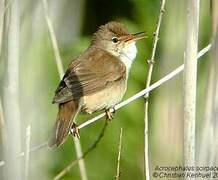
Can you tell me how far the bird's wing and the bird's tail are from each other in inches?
2.3

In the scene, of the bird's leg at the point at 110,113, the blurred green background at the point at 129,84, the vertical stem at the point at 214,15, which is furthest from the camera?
the bird's leg at the point at 110,113

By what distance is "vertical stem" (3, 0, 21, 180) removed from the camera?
2564 millimetres

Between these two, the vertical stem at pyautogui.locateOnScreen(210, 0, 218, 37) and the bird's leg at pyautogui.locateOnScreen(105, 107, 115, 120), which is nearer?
the vertical stem at pyautogui.locateOnScreen(210, 0, 218, 37)

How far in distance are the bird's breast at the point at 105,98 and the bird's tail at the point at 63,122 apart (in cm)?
24

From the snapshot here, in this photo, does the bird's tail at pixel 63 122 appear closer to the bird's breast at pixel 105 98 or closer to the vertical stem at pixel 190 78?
the bird's breast at pixel 105 98

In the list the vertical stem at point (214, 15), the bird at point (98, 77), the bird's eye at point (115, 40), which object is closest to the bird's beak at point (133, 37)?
the bird at point (98, 77)

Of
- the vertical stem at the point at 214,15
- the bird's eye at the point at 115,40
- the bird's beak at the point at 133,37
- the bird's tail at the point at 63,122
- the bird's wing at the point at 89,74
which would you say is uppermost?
the vertical stem at the point at 214,15

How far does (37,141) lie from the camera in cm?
331

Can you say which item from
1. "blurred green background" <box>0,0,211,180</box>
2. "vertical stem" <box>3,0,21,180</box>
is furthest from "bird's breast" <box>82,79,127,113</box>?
"vertical stem" <box>3,0,21,180</box>

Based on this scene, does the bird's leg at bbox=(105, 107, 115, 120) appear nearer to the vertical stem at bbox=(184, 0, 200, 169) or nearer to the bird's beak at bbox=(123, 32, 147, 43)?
the bird's beak at bbox=(123, 32, 147, 43)

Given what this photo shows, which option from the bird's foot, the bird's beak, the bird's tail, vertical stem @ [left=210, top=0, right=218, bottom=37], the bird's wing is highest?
vertical stem @ [left=210, top=0, right=218, bottom=37]

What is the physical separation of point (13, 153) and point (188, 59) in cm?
84

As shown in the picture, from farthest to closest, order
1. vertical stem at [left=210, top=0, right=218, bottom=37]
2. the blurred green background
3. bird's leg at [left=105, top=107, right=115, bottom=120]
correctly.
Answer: bird's leg at [left=105, top=107, right=115, bottom=120], the blurred green background, vertical stem at [left=210, top=0, right=218, bottom=37]

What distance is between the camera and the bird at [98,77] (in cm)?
345
